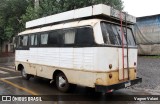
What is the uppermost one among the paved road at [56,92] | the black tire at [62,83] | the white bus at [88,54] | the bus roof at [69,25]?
the bus roof at [69,25]

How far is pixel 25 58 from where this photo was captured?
10.9 metres

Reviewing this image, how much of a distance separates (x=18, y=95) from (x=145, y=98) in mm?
4581

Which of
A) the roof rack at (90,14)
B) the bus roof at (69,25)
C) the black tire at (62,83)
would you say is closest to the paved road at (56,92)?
the black tire at (62,83)

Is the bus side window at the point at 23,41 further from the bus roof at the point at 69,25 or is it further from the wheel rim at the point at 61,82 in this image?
the wheel rim at the point at 61,82

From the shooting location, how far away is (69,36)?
809 cm

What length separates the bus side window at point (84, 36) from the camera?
716 cm

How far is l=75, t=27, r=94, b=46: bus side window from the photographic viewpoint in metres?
7.16

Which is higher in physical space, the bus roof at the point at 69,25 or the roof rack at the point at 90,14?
the roof rack at the point at 90,14

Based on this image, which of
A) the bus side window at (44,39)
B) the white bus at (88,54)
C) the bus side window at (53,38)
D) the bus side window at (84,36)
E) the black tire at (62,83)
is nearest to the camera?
the white bus at (88,54)

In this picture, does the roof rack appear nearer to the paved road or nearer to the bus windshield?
the bus windshield

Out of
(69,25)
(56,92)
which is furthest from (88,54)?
(56,92)

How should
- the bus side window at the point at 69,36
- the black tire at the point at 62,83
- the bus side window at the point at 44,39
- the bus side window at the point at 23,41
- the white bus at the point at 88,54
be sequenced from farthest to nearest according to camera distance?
the bus side window at the point at 23,41
the bus side window at the point at 44,39
the black tire at the point at 62,83
the bus side window at the point at 69,36
the white bus at the point at 88,54

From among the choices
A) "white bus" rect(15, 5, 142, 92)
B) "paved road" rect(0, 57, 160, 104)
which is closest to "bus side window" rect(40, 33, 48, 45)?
"white bus" rect(15, 5, 142, 92)

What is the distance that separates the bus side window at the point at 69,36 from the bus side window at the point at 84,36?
9.6 inches
